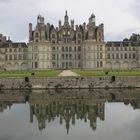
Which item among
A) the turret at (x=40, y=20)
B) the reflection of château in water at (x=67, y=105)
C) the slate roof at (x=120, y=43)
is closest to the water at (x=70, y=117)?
the reflection of château in water at (x=67, y=105)

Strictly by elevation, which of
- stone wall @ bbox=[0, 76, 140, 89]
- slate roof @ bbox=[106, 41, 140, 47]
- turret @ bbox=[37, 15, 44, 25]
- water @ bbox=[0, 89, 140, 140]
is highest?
turret @ bbox=[37, 15, 44, 25]

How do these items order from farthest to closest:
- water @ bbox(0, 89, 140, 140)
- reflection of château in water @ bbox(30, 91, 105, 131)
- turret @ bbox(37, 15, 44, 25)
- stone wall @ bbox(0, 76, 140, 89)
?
turret @ bbox(37, 15, 44, 25) → stone wall @ bbox(0, 76, 140, 89) → reflection of château in water @ bbox(30, 91, 105, 131) → water @ bbox(0, 89, 140, 140)

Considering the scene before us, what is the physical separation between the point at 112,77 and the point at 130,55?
4249cm

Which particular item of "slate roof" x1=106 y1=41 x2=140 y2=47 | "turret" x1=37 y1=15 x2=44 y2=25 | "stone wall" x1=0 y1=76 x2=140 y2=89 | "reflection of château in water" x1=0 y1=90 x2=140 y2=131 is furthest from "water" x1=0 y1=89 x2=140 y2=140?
"slate roof" x1=106 y1=41 x2=140 y2=47

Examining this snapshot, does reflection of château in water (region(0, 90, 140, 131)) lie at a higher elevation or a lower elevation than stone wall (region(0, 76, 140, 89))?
lower

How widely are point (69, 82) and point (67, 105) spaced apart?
721 inches

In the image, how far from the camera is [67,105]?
118 ft

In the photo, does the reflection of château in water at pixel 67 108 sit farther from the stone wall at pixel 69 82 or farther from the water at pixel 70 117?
the stone wall at pixel 69 82

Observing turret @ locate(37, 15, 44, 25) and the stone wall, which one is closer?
the stone wall

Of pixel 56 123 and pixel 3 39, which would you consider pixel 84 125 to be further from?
pixel 3 39

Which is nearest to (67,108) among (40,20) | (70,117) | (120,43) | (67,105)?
(67,105)

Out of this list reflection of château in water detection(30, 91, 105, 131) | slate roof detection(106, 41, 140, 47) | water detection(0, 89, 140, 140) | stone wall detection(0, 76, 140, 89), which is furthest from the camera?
slate roof detection(106, 41, 140, 47)

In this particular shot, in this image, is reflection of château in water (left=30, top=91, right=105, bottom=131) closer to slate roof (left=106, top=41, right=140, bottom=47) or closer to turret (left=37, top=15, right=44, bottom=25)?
turret (left=37, top=15, right=44, bottom=25)

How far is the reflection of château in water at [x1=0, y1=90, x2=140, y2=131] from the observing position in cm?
2941
